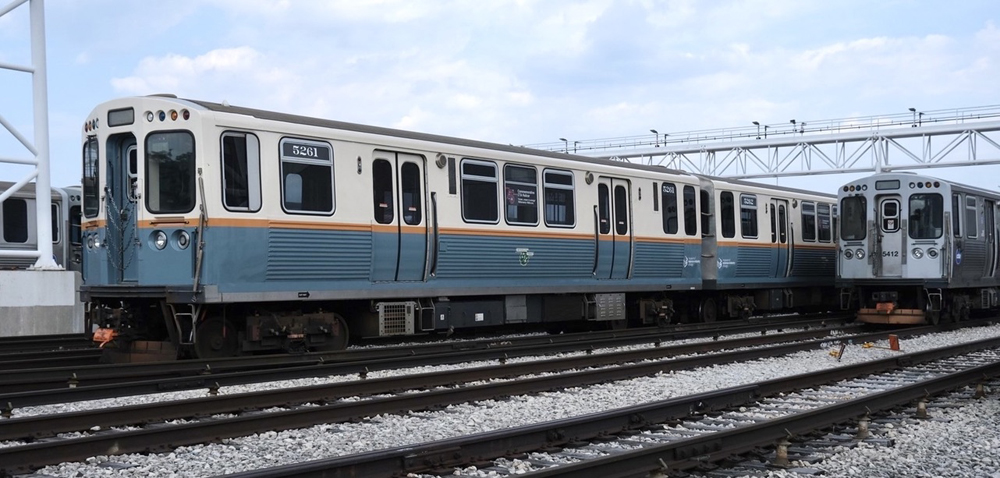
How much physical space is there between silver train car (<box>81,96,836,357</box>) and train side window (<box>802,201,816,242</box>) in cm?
696

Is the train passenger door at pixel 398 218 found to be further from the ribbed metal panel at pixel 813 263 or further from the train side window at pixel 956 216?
the ribbed metal panel at pixel 813 263

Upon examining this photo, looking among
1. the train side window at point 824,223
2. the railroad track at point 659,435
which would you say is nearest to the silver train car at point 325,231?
the railroad track at point 659,435

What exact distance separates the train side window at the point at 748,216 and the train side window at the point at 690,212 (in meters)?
1.77

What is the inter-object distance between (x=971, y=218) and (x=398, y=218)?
13.3 meters

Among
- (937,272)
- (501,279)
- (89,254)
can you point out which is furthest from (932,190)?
(89,254)

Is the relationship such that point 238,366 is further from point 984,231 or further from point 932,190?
point 984,231

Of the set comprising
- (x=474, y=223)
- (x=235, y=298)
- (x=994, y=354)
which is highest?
(x=474, y=223)

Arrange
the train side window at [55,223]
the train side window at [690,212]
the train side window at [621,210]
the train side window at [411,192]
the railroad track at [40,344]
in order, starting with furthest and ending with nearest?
the train side window at [55,223]
the train side window at [690,212]
the train side window at [621,210]
the railroad track at [40,344]
the train side window at [411,192]

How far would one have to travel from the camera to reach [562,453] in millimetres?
7020

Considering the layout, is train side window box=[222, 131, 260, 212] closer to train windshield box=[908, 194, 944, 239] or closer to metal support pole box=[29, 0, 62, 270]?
metal support pole box=[29, 0, 62, 270]

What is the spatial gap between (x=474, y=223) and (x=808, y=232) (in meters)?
11.9

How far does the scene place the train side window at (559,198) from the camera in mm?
15844

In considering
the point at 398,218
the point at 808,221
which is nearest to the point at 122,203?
the point at 398,218

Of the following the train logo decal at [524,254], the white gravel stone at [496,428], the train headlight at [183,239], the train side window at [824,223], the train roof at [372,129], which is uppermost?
the train roof at [372,129]
